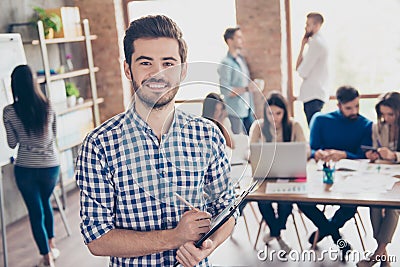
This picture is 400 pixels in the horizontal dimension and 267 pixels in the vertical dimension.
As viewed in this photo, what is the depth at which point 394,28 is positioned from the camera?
15.2 ft

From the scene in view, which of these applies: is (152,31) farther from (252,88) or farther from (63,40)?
(63,40)

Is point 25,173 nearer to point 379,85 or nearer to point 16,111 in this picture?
point 16,111

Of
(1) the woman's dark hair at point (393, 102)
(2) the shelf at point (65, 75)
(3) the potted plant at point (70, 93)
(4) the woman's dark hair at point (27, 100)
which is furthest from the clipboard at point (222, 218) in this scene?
(3) the potted plant at point (70, 93)

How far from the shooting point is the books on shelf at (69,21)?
460cm

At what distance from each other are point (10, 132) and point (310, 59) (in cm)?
271

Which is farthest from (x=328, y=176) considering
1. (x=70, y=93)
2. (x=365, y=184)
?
(x=70, y=93)

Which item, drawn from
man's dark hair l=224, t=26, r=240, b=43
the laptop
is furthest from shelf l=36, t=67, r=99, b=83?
the laptop

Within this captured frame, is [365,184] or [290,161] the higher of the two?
[290,161]

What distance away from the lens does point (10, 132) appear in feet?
11.3

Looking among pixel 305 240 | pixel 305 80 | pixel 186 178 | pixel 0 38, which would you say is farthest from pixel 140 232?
pixel 305 80

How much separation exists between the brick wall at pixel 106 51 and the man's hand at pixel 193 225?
14.0ft

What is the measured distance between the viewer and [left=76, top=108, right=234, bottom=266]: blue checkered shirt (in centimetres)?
120

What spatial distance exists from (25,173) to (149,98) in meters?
2.53

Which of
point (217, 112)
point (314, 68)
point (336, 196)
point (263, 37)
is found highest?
point (263, 37)
